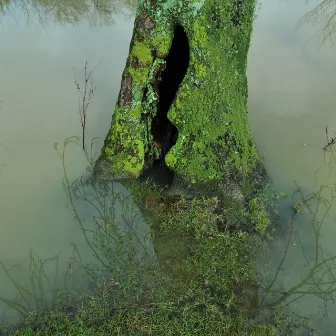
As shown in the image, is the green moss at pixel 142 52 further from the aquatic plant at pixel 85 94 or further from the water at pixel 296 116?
the water at pixel 296 116

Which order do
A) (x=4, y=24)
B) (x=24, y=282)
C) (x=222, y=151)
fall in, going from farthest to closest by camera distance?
1. (x=4, y=24)
2. (x=222, y=151)
3. (x=24, y=282)

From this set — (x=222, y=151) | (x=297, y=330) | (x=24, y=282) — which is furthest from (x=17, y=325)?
(x=222, y=151)

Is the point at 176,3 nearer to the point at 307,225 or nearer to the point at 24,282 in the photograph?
the point at 307,225

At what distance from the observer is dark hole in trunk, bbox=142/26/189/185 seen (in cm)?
460

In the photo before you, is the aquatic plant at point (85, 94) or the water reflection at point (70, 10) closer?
the aquatic plant at point (85, 94)

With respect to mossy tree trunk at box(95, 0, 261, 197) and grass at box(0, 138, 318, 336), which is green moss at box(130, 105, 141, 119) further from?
grass at box(0, 138, 318, 336)

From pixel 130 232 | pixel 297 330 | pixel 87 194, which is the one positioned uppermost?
pixel 87 194

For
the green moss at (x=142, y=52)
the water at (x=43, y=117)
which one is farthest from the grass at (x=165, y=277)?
the green moss at (x=142, y=52)

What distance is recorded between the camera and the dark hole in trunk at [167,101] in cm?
460

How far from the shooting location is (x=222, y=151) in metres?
4.36

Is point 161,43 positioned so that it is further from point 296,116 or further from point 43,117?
point 296,116

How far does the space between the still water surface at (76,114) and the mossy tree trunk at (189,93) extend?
0.71m

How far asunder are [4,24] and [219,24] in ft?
20.2

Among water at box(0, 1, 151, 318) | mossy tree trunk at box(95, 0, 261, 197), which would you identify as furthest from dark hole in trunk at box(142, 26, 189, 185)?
water at box(0, 1, 151, 318)
